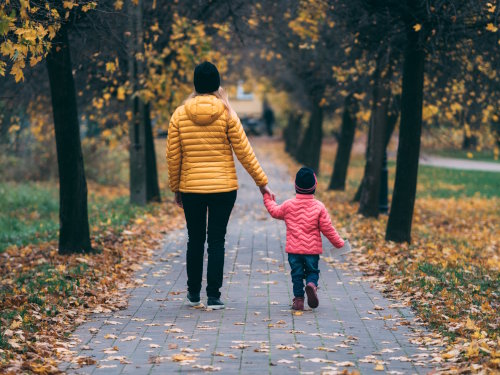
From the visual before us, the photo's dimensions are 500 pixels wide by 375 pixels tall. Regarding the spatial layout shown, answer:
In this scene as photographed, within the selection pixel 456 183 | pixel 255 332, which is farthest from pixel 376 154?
pixel 456 183

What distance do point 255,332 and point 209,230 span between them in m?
1.26

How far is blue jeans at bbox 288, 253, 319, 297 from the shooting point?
7.65 metres

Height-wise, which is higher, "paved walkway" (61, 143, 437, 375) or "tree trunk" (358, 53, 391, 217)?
"tree trunk" (358, 53, 391, 217)

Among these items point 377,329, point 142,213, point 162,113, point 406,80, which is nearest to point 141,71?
point 162,113

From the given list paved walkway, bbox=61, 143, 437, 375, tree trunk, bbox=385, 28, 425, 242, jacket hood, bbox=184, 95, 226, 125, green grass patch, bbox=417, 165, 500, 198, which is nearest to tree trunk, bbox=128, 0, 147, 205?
tree trunk, bbox=385, 28, 425, 242

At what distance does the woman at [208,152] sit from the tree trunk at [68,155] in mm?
3696

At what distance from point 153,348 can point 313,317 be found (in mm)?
1737

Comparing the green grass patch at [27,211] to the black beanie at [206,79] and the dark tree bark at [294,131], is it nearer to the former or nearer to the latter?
the black beanie at [206,79]

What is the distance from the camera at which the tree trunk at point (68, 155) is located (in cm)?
1065

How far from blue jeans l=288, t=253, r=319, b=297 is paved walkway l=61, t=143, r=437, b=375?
0.81ft

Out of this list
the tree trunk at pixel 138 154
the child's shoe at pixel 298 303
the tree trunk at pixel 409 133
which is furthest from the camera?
the tree trunk at pixel 138 154

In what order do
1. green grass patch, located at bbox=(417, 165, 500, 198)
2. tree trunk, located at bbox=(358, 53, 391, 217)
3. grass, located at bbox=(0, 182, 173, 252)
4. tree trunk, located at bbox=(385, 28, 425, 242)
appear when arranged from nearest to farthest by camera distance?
tree trunk, located at bbox=(385, 28, 425, 242) < grass, located at bbox=(0, 182, 173, 252) < tree trunk, located at bbox=(358, 53, 391, 217) < green grass patch, located at bbox=(417, 165, 500, 198)

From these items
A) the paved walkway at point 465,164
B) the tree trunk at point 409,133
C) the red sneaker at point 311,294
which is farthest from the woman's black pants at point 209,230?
the paved walkway at point 465,164

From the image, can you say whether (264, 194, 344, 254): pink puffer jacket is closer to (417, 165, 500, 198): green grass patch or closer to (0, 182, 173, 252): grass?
(0, 182, 173, 252): grass
